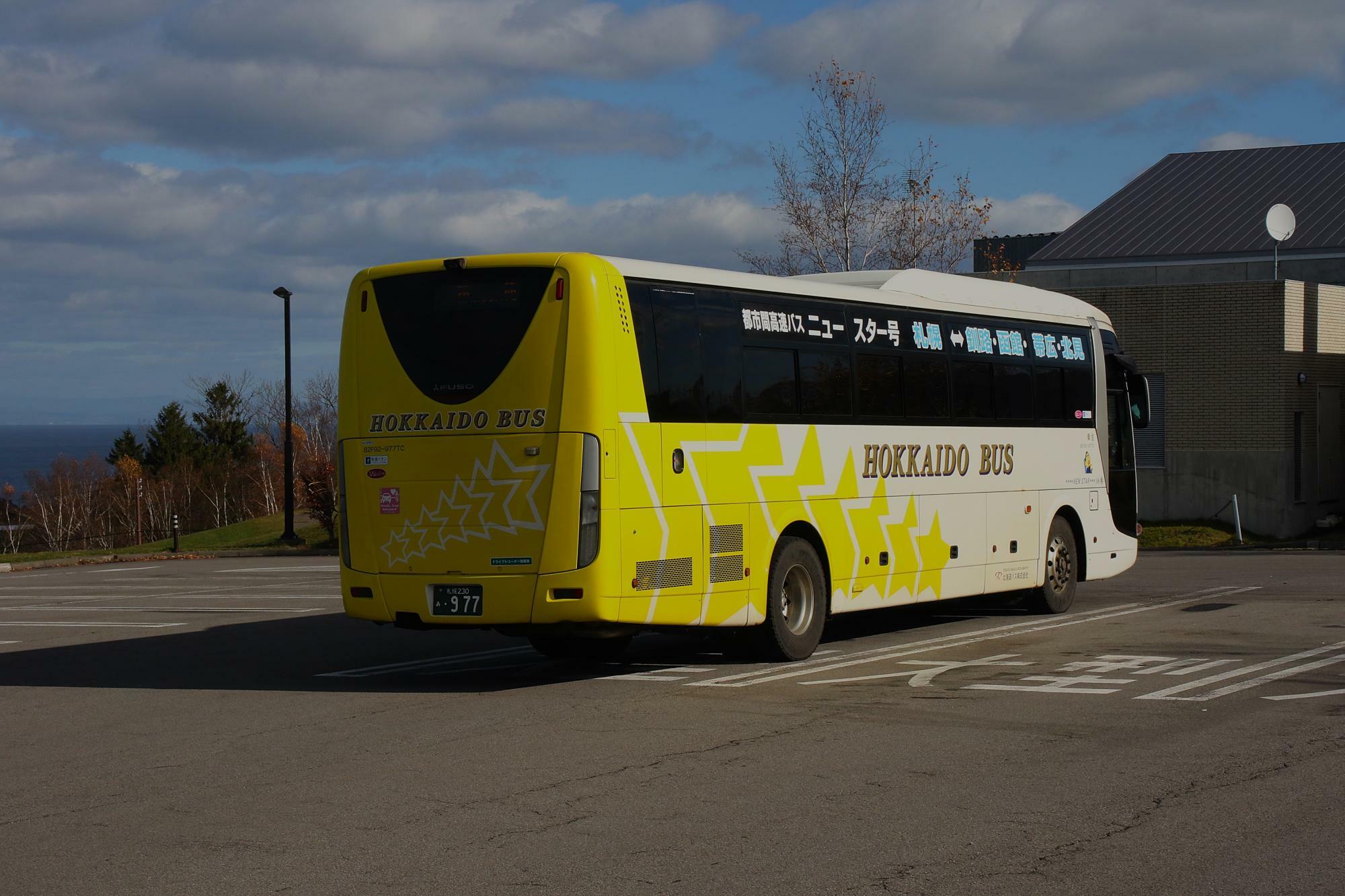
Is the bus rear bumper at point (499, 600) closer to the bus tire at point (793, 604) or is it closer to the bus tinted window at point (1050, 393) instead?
the bus tire at point (793, 604)

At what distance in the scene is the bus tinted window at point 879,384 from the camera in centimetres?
1462

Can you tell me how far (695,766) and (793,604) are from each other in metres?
5.10

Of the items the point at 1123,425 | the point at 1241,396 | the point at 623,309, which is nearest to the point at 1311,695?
the point at 623,309

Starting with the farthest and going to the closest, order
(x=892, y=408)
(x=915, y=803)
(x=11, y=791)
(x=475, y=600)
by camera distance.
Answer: (x=892, y=408)
(x=475, y=600)
(x=11, y=791)
(x=915, y=803)

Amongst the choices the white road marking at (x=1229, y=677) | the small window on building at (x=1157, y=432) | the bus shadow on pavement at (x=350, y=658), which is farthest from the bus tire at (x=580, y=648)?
the small window on building at (x=1157, y=432)

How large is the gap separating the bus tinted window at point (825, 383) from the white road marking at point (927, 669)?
2389mm

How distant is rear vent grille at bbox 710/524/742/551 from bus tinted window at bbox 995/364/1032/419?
4946mm

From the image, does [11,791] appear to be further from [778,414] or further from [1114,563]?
[1114,563]

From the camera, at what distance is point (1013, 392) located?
671 inches

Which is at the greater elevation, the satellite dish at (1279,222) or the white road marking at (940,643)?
the satellite dish at (1279,222)

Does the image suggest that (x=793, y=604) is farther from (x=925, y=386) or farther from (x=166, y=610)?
(x=166, y=610)

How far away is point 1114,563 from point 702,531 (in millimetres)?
8464

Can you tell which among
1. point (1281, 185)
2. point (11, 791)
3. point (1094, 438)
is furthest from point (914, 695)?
point (1281, 185)

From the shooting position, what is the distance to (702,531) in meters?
12.5
